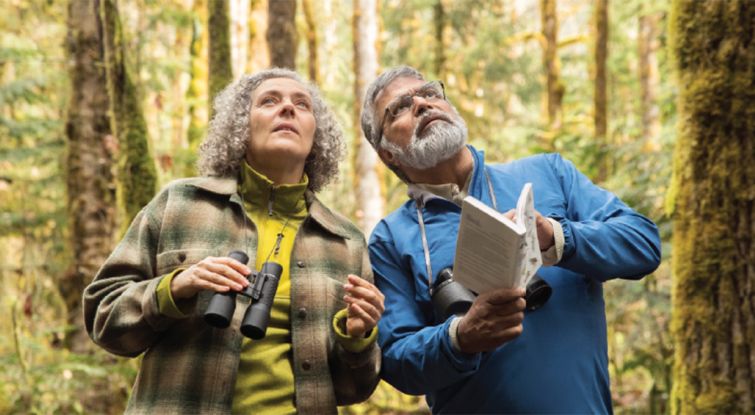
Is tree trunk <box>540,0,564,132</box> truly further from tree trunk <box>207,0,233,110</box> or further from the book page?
the book page

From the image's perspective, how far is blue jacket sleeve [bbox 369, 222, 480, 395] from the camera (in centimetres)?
285

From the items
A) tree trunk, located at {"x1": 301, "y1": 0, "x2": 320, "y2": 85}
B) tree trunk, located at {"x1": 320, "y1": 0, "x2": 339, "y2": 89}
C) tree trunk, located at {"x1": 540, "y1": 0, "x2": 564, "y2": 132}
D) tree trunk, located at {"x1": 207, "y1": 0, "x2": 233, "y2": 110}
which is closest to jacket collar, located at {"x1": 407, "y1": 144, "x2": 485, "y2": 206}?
tree trunk, located at {"x1": 207, "y1": 0, "x2": 233, "y2": 110}

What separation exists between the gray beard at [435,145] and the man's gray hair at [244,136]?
361 millimetres

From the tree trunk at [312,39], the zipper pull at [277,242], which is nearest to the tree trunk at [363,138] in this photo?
the tree trunk at [312,39]

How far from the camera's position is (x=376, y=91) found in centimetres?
365

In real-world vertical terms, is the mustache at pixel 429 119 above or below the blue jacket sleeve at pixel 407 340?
above

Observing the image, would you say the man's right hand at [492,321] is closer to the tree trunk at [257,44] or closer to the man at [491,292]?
the man at [491,292]

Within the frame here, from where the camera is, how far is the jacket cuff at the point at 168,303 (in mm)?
2639

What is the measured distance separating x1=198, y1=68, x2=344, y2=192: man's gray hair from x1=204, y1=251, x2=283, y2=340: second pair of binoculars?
606 mm

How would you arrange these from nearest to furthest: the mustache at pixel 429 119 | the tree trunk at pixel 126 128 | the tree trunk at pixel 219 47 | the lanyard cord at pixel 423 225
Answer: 1. the lanyard cord at pixel 423 225
2. the mustache at pixel 429 119
3. the tree trunk at pixel 126 128
4. the tree trunk at pixel 219 47

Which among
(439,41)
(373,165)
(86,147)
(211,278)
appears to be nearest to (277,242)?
(211,278)

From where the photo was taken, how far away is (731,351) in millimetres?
3791

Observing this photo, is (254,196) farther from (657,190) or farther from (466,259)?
(657,190)

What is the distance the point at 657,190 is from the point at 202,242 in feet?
19.5
